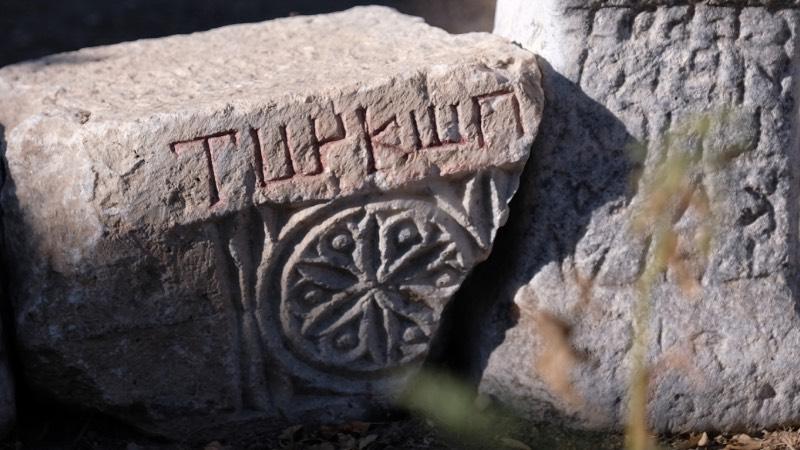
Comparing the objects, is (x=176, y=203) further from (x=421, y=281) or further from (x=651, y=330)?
(x=651, y=330)

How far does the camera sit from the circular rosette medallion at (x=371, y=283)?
2.49 meters

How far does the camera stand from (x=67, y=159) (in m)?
2.40

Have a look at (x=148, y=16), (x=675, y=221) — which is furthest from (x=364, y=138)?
(x=148, y=16)

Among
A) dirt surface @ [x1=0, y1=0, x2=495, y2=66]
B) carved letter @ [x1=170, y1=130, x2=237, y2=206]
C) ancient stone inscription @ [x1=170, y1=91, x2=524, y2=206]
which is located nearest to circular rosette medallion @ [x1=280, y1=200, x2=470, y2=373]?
ancient stone inscription @ [x1=170, y1=91, x2=524, y2=206]

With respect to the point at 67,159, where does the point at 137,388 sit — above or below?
below

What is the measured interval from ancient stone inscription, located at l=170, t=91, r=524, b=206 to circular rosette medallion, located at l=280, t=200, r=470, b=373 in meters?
0.11

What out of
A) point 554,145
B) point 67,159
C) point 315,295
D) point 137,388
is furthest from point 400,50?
point 137,388

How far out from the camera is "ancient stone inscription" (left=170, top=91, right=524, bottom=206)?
94.7 inches

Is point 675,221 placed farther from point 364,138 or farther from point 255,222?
point 255,222

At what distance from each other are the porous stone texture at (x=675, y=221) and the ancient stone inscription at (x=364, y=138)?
0.16 m

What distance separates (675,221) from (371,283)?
2.21 feet

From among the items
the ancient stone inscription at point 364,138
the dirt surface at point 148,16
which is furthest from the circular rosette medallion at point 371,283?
the dirt surface at point 148,16

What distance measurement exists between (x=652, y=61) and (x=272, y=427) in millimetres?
1158

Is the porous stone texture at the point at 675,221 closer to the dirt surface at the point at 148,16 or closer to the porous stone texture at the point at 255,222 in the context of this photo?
the porous stone texture at the point at 255,222
